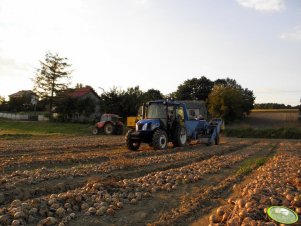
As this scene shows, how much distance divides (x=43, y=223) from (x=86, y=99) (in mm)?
51692

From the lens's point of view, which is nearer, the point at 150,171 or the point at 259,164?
the point at 150,171

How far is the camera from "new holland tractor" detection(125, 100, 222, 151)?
17.8 meters

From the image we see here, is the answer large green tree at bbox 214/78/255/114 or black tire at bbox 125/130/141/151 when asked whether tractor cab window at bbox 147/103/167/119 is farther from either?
large green tree at bbox 214/78/255/114

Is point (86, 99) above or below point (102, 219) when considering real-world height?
above

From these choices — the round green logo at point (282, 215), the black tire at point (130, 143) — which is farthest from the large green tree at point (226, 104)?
the round green logo at point (282, 215)

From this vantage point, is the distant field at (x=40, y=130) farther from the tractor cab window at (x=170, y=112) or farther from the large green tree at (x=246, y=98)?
the large green tree at (x=246, y=98)

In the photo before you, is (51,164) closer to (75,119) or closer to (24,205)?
(24,205)

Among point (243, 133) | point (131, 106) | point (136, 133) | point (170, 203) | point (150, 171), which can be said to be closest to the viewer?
point (170, 203)

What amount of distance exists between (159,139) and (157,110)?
5.80ft

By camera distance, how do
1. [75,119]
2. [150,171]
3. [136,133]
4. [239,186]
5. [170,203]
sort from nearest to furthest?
[170,203]
[239,186]
[150,171]
[136,133]
[75,119]

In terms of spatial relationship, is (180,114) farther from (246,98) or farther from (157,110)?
(246,98)

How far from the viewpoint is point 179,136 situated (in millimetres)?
18781

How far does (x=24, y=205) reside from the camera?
5.96 metres

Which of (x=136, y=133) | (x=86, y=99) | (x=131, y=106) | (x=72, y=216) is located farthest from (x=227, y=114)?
(x=72, y=216)
